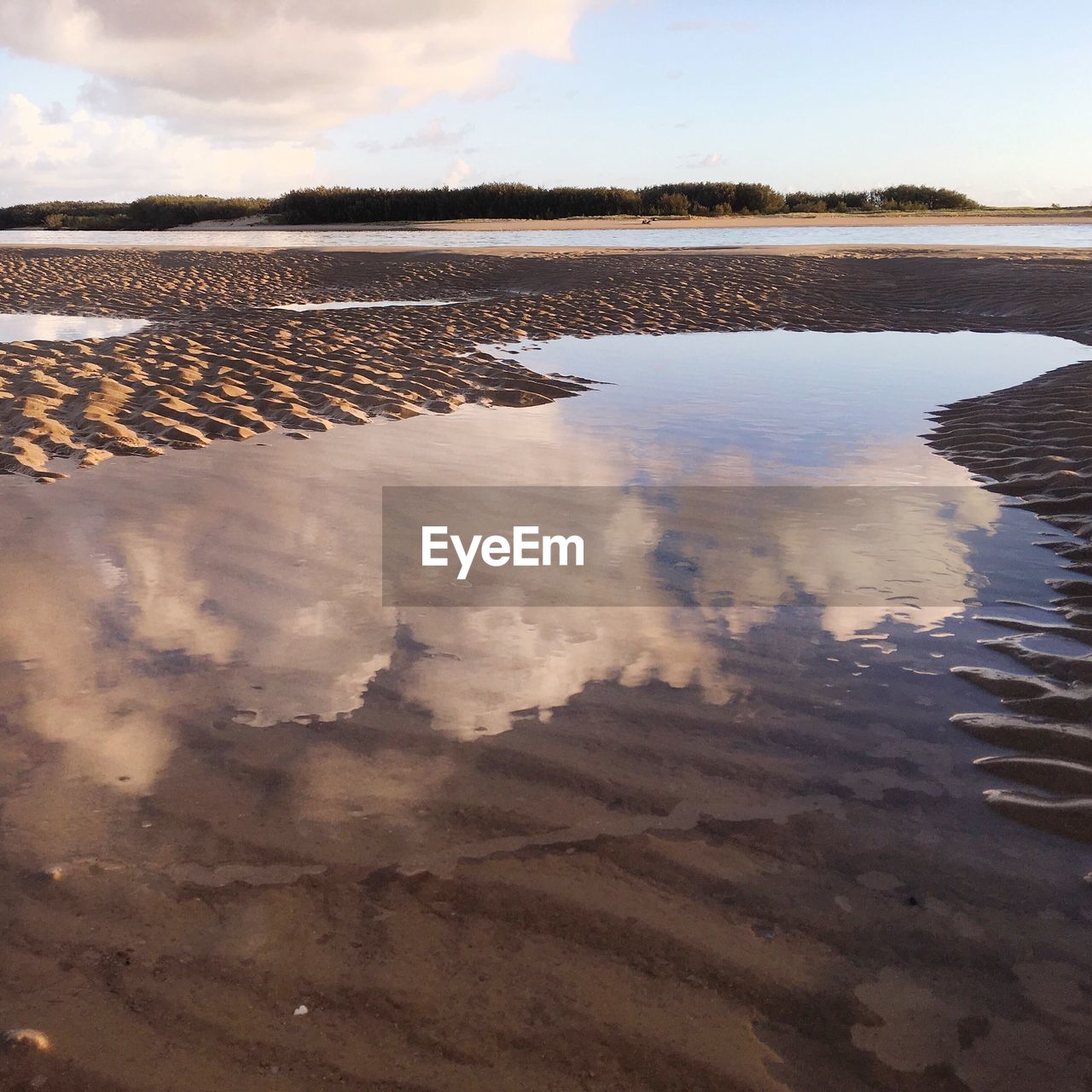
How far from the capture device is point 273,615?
12.6ft

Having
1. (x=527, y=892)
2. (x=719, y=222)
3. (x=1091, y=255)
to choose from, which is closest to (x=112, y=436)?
(x=527, y=892)

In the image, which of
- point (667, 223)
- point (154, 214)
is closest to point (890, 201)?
point (667, 223)

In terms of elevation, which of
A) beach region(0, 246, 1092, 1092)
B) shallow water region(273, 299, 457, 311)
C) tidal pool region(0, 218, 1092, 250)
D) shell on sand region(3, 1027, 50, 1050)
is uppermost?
tidal pool region(0, 218, 1092, 250)

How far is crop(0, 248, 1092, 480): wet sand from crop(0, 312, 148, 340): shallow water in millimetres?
527

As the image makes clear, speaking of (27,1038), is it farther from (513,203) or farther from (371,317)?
(513,203)

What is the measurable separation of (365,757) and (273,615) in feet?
3.92

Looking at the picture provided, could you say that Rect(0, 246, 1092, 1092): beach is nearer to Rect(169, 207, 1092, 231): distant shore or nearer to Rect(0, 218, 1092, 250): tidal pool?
Rect(0, 218, 1092, 250): tidal pool

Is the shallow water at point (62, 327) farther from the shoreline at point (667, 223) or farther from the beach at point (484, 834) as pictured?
the shoreline at point (667, 223)

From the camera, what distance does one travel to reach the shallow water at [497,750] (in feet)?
6.93

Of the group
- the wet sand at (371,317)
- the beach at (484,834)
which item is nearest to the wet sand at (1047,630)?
the beach at (484,834)

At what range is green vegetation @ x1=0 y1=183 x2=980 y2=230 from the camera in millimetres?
54219

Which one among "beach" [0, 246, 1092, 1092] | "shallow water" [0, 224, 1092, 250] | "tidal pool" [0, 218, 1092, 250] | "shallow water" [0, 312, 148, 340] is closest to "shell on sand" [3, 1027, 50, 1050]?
"beach" [0, 246, 1092, 1092]

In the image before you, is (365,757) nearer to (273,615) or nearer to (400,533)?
(273,615)

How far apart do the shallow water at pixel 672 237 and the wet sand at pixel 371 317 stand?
576cm
